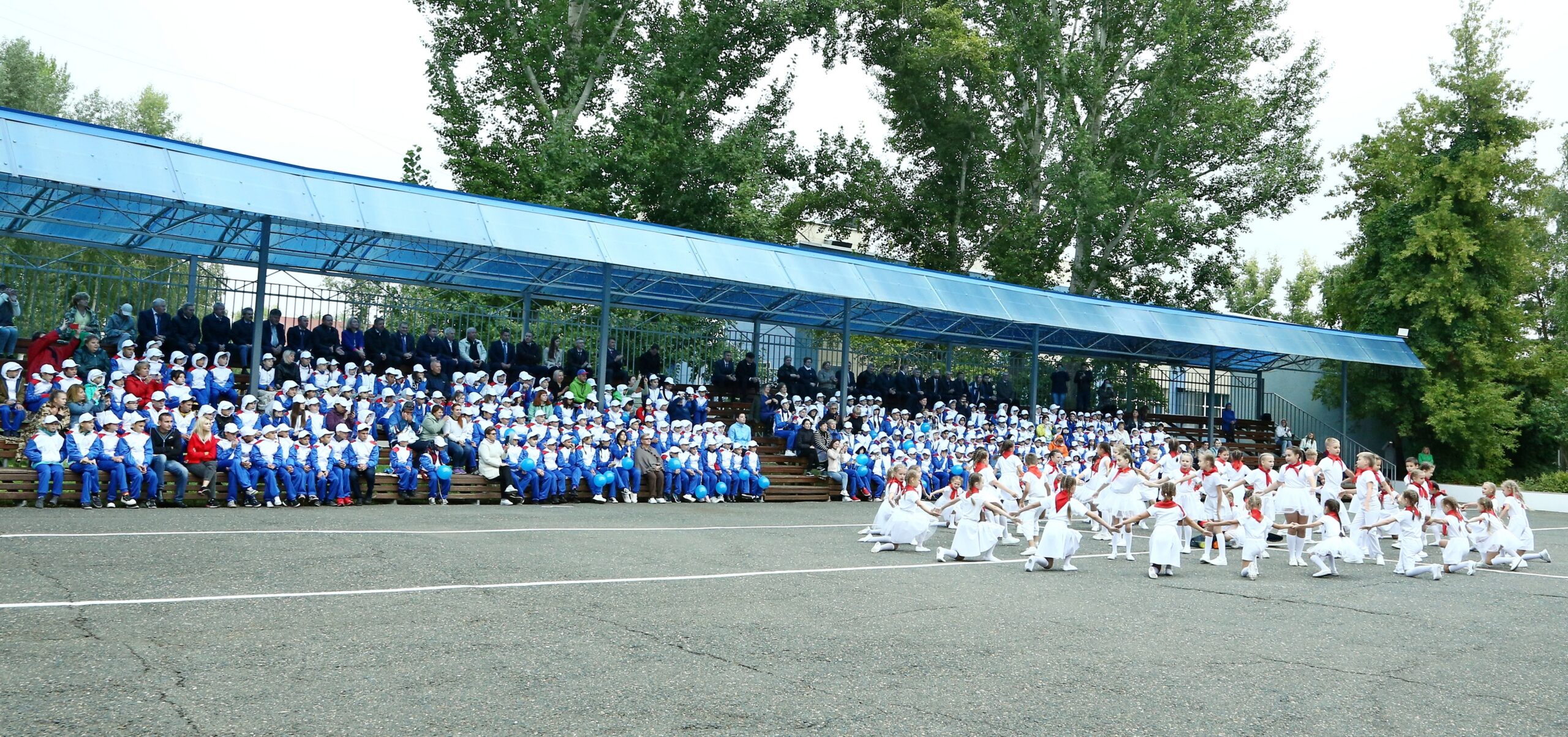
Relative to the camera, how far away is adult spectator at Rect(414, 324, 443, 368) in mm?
23203

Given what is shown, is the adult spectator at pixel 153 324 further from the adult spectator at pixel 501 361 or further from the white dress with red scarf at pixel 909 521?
the white dress with red scarf at pixel 909 521

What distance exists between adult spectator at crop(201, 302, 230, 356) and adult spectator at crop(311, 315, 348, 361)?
5.23 feet

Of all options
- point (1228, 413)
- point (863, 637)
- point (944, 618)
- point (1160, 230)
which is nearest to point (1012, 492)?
point (944, 618)

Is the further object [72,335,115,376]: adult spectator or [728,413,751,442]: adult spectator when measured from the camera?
[728,413,751,442]: adult spectator

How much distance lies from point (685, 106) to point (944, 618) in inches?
1269

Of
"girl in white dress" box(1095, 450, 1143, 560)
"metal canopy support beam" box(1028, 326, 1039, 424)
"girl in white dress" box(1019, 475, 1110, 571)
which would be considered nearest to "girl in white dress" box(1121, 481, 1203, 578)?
"girl in white dress" box(1019, 475, 1110, 571)

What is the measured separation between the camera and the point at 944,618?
959 cm

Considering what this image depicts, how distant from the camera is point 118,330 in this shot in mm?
20094

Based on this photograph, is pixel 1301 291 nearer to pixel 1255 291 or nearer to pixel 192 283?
pixel 1255 291

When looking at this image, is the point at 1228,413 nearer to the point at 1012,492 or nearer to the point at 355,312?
the point at 1012,492

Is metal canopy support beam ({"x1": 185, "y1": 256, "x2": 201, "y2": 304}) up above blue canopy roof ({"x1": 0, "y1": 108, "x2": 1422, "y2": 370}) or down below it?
below

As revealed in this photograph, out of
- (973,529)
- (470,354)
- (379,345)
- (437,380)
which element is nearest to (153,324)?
(379,345)

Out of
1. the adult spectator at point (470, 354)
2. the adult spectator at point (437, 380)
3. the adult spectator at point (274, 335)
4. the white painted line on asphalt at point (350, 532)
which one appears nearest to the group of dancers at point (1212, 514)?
the white painted line on asphalt at point (350, 532)

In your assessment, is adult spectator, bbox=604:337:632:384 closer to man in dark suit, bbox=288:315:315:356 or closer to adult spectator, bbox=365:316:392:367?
adult spectator, bbox=365:316:392:367
